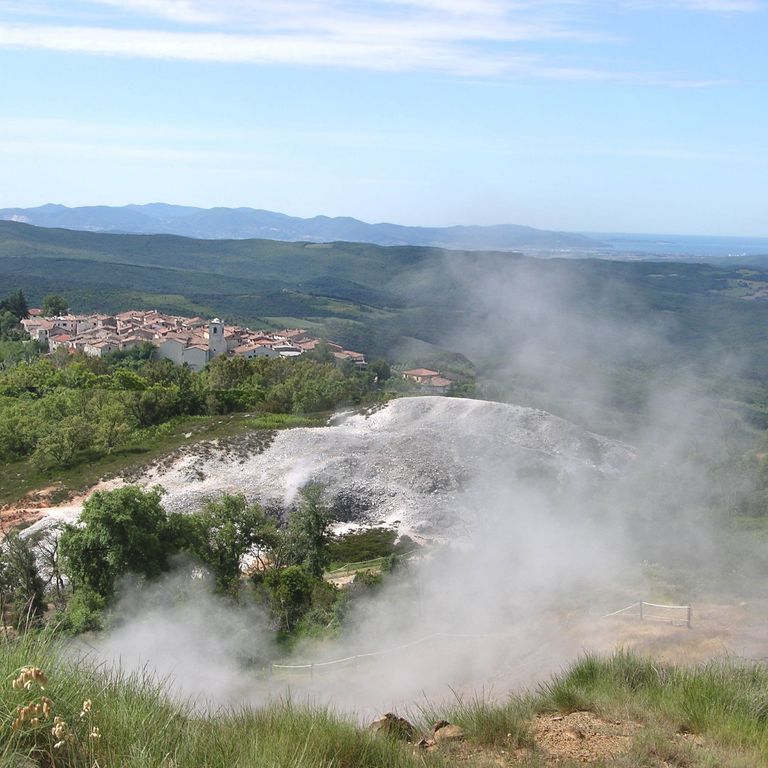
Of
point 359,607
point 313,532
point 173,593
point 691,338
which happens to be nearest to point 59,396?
point 313,532

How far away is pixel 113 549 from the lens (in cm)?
1202

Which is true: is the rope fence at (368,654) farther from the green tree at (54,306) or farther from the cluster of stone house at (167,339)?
the green tree at (54,306)

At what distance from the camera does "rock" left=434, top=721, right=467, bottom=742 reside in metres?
4.45

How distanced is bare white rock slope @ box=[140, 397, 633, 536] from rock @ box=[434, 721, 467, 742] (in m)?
15.4

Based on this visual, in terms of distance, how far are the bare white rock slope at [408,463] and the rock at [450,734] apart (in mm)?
15384

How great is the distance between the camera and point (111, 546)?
1208 cm

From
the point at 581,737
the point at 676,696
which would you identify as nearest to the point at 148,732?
the point at 581,737

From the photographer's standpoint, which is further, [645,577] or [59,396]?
[59,396]

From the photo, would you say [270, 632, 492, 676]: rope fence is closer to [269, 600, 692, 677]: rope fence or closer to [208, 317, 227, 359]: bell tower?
[269, 600, 692, 677]: rope fence

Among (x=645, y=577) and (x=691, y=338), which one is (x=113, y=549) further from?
(x=691, y=338)

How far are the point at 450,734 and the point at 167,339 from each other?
50.9 meters

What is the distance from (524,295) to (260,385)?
17.9 meters

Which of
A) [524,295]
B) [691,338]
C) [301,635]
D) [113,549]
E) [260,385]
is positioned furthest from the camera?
[691,338]

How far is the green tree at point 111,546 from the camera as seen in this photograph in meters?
12.0
